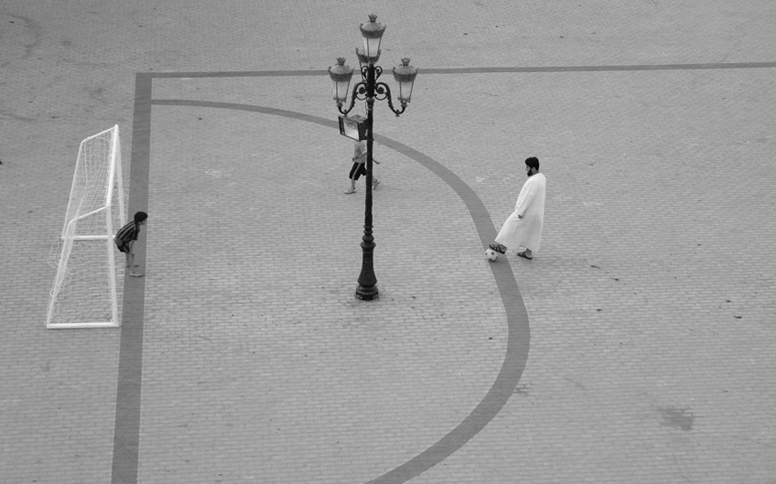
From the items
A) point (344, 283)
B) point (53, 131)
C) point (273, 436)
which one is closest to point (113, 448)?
point (273, 436)

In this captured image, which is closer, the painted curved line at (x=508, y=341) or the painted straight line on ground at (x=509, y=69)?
the painted curved line at (x=508, y=341)

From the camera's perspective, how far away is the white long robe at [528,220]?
13.4 m

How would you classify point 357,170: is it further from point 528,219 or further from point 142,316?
point 142,316

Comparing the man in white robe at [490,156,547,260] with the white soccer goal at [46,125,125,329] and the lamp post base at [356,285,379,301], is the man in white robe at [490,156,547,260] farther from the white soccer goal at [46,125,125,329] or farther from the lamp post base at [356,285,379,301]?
the white soccer goal at [46,125,125,329]

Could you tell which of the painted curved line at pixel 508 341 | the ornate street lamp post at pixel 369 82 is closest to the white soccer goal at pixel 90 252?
the ornate street lamp post at pixel 369 82

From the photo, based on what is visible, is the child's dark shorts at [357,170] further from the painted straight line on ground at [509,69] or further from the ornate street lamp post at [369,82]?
the painted straight line on ground at [509,69]

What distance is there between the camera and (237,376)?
11.5m

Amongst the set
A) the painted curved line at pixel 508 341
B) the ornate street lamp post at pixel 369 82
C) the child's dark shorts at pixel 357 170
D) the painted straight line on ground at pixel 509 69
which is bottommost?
the painted curved line at pixel 508 341

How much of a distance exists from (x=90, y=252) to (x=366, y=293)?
3.73 m

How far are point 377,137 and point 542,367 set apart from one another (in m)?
6.46

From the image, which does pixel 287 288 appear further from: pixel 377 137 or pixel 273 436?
pixel 377 137

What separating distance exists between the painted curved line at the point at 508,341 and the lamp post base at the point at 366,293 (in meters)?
1.61

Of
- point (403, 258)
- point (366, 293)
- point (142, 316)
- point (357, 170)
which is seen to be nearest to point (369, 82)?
point (366, 293)

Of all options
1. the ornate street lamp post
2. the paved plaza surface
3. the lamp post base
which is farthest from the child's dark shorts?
the lamp post base
